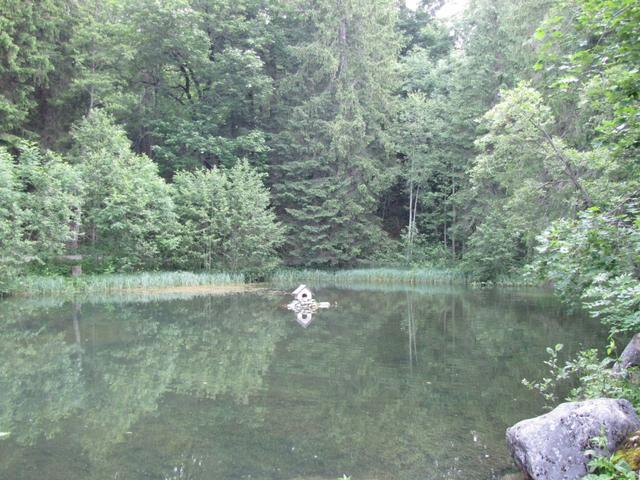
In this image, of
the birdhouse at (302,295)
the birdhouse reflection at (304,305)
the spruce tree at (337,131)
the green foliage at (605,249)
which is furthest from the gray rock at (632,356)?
the spruce tree at (337,131)

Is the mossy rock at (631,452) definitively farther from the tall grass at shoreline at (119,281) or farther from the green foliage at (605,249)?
the tall grass at shoreline at (119,281)

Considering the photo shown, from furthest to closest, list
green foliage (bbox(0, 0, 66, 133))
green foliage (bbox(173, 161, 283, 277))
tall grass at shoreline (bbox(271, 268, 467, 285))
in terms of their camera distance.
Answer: tall grass at shoreline (bbox(271, 268, 467, 285))
green foliage (bbox(173, 161, 283, 277))
green foliage (bbox(0, 0, 66, 133))

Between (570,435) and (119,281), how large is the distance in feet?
54.7

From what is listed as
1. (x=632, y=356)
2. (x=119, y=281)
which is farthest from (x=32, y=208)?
(x=632, y=356)

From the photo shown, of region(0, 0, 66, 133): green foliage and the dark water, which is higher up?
region(0, 0, 66, 133): green foliage

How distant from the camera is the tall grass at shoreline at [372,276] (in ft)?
75.3

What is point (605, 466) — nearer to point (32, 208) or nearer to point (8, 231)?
point (8, 231)

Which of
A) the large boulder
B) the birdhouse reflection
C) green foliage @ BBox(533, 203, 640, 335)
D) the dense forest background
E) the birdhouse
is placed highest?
the dense forest background

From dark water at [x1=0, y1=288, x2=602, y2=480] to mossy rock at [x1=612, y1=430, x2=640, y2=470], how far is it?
3.51 feet

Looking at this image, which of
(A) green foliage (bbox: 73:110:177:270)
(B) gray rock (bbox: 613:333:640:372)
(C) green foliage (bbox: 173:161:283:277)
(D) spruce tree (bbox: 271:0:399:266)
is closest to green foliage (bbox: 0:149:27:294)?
(A) green foliage (bbox: 73:110:177:270)

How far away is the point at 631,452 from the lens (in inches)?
141

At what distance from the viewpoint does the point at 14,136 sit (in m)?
20.2

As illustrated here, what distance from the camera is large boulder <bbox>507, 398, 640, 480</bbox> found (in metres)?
3.94

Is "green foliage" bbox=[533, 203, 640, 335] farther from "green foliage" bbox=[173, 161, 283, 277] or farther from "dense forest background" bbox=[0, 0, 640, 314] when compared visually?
"green foliage" bbox=[173, 161, 283, 277]
